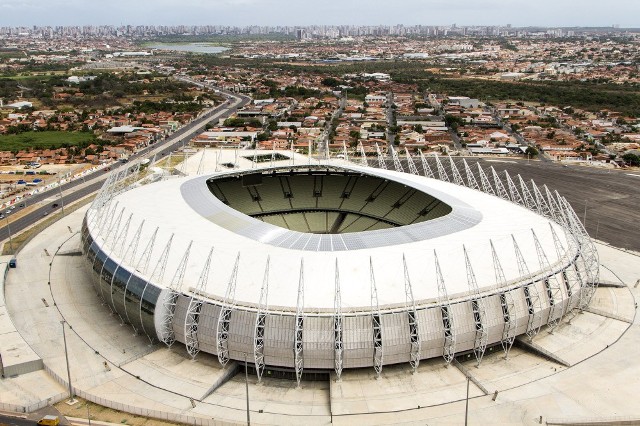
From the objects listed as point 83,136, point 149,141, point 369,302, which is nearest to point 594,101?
point 149,141

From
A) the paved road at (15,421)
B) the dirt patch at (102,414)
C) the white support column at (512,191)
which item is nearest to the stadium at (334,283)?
the dirt patch at (102,414)

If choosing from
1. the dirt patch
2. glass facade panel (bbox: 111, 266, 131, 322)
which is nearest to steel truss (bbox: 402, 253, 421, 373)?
the dirt patch

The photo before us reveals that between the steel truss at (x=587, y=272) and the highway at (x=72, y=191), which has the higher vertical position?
the steel truss at (x=587, y=272)

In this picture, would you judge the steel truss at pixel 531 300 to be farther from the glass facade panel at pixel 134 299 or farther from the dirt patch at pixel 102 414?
the glass facade panel at pixel 134 299

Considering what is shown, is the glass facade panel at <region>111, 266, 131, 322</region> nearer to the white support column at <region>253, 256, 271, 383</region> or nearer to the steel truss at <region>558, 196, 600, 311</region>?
the white support column at <region>253, 256, 271, 383</region>

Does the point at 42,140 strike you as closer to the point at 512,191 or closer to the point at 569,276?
the point at 512,191

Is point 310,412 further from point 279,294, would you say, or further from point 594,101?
point 594,101
